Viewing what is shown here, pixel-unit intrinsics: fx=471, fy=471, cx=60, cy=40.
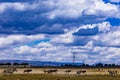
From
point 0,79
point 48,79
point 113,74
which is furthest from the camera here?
point 113,74

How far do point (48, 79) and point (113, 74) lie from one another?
1704 inches

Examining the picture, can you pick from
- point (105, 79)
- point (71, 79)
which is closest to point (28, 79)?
point (71, 79)

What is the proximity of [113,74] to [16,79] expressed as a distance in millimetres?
51661

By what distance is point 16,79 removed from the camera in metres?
123

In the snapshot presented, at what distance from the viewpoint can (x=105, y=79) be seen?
436 ft

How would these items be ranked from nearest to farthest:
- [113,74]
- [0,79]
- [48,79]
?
[0,79]
[48,79]
[113,74]

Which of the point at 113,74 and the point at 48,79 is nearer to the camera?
the point at 48,79

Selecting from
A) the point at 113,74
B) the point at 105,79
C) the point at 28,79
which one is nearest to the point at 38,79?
the point at 28,79

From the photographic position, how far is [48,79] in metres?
128

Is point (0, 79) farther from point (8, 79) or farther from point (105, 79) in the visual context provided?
point (105, 79)

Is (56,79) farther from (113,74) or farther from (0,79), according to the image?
(113,74)

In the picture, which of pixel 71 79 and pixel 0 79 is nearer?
pixel 0 79

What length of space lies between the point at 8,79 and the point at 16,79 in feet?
8.49

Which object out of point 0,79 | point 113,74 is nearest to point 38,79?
point 0,79
